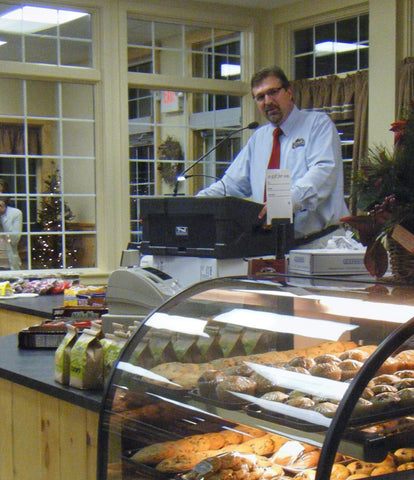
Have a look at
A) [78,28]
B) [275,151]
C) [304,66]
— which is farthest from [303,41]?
[275,151]

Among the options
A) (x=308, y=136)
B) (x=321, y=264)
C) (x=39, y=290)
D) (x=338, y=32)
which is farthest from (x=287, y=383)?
(x=338, y=32)

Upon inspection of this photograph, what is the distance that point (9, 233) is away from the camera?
609 cm

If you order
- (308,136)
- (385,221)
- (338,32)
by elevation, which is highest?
(338,32)

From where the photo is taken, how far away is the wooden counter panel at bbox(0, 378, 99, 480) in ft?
6.63

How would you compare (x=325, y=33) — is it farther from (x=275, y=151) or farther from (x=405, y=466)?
(x=405, y=466)

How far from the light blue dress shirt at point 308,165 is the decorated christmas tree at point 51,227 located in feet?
8.21

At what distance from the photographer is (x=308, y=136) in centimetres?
397

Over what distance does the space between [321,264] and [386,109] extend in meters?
4.01

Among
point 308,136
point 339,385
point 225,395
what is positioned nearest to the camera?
point 339,385

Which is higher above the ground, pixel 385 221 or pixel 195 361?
pixel 385 221

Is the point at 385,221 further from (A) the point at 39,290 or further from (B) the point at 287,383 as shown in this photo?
(A) the point at 39,290

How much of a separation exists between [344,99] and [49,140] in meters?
2.52

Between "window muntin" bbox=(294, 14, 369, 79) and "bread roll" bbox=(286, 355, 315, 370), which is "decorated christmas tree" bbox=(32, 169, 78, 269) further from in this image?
"bread roll" bbox=(286, 355, 315, 370)

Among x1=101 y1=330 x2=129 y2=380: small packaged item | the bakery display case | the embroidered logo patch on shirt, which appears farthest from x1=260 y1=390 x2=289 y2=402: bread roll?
the embroidered logo patch on shirt
